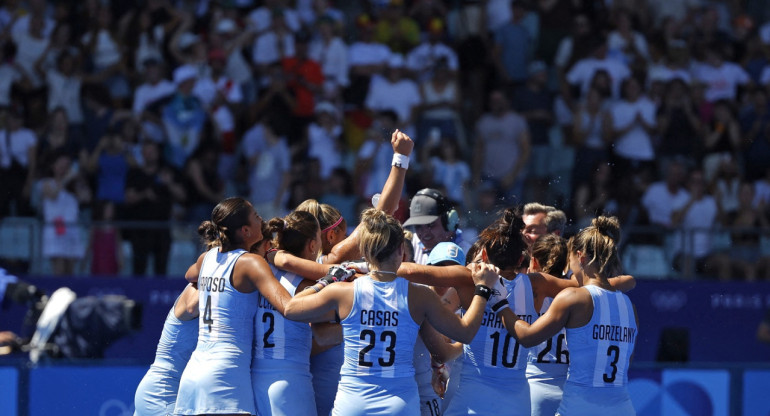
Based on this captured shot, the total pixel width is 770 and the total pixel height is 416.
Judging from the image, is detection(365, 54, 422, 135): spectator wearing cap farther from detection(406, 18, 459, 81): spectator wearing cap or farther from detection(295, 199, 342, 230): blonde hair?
detection(295, 199, 342, 230): blonde hair

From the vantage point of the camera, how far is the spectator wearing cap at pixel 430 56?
13.7m

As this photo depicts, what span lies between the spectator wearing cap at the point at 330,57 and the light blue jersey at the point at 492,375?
7950mm

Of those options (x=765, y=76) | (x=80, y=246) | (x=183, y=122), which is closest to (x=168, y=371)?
(x=80, y=246)

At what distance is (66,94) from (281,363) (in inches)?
341

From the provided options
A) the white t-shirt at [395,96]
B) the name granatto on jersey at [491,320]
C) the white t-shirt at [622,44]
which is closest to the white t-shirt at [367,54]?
the white t-shirt at [395,96]

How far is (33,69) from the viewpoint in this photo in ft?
44.8

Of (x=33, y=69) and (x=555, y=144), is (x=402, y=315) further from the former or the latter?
(x=33, y=69)

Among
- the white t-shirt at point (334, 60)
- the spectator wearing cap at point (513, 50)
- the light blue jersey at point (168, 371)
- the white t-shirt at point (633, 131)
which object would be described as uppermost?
the spectator wearing cap at point (513, 50)

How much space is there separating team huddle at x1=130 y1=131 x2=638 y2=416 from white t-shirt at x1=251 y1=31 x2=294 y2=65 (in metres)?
7.73

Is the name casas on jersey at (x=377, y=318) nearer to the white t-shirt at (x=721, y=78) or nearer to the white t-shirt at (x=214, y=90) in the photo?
the white t-shirt at (x=214, y=90)

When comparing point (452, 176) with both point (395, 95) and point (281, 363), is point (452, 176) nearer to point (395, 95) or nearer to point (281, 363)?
point (395, 95)

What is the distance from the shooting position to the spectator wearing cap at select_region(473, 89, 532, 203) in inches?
502

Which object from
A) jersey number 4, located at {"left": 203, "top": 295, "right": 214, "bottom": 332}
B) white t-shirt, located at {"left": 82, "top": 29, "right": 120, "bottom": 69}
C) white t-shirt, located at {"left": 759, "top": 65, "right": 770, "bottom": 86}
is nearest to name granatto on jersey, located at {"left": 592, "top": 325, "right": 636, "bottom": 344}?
jersey number 4, located at {"left": 203, "top": 295, "right": 214, "bottom": 332}

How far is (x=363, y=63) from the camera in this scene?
13734mm
